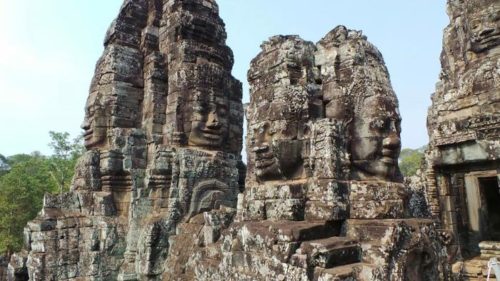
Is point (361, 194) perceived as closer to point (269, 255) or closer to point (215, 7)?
point (269, 255)

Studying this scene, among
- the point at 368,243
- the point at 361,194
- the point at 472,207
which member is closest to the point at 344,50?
the point at 361,194

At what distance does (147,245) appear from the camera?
6812 mm

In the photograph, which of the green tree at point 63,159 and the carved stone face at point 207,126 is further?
the green tree at point 63,159

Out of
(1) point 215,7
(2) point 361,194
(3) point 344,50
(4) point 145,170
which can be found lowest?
(2) point 361,194

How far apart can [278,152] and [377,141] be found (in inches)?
41.0

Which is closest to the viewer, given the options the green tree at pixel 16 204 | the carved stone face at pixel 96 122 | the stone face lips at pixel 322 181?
the stone face lips at pixel 322 181

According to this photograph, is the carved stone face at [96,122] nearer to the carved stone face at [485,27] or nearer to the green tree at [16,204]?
the carved stone face at [485,27]

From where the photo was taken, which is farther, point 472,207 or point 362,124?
point 472,207

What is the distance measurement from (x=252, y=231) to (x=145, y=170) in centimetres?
451

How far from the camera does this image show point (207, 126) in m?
7.83

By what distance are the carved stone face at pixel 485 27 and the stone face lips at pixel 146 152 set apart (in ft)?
15.5

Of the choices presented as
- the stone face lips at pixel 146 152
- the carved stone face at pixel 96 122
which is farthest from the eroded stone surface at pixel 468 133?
the carved stone face at pixel 96 122

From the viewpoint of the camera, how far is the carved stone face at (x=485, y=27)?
22.9ft

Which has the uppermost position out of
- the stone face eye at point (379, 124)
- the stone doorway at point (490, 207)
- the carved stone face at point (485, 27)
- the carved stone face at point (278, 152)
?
the carved stone face at point (485, 27)
